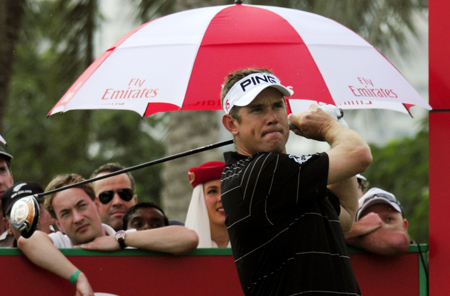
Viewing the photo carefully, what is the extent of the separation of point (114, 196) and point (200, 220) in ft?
3.84

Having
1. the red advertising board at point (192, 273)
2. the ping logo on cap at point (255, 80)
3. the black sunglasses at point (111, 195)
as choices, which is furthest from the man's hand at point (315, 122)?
the black sunglasses at point (111, 195)

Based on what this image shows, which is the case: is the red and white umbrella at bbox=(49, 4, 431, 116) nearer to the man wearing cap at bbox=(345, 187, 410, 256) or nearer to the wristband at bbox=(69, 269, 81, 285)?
the man wearing cap at bbox=(345, 187, 410, 256)

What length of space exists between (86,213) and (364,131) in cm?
731

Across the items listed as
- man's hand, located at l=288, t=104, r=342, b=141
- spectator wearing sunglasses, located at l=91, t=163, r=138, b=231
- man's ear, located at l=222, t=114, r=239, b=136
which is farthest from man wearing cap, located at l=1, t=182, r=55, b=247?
man's hand, located at l=288, t=104, r=342, b=141

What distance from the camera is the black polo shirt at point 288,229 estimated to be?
9.14 feet

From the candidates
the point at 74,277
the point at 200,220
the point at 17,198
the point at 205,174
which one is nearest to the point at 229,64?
the point at 205,174

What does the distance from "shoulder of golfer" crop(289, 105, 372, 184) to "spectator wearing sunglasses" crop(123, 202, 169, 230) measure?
6.57 feet

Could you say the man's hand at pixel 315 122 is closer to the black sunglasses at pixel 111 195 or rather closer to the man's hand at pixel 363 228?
the man's hand at pixel 363 228

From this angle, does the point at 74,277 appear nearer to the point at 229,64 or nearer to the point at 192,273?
the point at 192,273

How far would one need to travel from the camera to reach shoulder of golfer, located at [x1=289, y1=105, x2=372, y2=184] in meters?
2.85

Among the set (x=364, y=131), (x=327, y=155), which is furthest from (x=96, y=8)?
(x=327, y=155)

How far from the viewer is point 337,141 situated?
9.64 ft

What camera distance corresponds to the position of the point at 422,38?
10539 mm

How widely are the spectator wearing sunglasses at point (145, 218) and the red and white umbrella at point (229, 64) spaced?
0.81 metres
